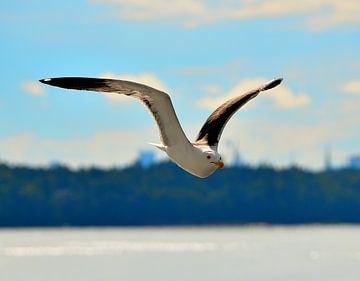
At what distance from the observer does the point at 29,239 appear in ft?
616

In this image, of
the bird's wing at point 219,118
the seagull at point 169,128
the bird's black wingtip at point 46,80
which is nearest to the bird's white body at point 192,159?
the seagull at point 169,128

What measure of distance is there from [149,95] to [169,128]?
86 cm

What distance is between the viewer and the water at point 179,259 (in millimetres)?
100188

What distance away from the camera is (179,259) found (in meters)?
127

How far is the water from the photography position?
10019 centimetres

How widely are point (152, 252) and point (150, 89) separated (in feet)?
393

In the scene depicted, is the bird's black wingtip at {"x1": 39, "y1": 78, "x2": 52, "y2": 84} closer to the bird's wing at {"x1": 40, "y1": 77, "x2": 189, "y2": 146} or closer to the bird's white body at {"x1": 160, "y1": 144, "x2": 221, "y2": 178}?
the bird's wing at {"x1": 40, "y1": 77, "x2": 189, "y2": 146}

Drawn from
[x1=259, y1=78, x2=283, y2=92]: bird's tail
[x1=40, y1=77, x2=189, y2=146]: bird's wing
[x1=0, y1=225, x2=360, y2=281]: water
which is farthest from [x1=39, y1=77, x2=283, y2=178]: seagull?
[x1=0, y1=225, x2=360, y2=281]: water

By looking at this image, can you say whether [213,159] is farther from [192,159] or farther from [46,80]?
[46,80]

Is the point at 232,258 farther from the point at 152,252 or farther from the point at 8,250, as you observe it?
the point at 8,250

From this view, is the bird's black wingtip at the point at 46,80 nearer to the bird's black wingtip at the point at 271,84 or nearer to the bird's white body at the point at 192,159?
the bird's white body at the point at 192,159

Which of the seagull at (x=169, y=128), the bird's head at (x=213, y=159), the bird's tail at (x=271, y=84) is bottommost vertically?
the bird's head at (x=213, y=159)

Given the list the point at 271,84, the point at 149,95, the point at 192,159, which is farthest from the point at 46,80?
the point at 271,84

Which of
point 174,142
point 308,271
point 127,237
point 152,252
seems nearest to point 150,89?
point 174,142
